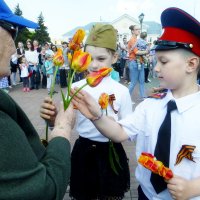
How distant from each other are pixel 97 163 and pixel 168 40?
114 cm

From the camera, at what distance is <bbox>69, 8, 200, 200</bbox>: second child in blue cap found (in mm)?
1674

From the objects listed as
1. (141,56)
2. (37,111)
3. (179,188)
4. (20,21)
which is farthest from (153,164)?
(141,56)

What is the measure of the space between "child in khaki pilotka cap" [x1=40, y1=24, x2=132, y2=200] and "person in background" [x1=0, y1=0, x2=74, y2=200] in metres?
0.92

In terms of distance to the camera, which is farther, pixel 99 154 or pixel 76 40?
pixel 99 154

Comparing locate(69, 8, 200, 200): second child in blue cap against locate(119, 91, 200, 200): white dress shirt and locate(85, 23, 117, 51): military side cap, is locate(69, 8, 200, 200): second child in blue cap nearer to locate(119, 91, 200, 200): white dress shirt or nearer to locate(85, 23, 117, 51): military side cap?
locate(119, 91, 200, 200): white dress shirt

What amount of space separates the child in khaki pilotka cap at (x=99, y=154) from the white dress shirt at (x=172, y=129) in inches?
18.4

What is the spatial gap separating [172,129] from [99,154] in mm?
823

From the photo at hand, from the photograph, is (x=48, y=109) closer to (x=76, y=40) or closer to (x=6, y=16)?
(x=76, y=40)

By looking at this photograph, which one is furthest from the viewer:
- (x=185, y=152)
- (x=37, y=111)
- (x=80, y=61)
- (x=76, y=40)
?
(x=37, y=111)

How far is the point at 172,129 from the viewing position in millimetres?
1733

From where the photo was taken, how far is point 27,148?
117 cm

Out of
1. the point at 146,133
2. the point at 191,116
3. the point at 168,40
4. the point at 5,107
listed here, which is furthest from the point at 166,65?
the point at 5,107

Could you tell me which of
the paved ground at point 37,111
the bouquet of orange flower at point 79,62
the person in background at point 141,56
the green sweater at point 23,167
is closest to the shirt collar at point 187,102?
the bouquet of orange flower at point 79,62

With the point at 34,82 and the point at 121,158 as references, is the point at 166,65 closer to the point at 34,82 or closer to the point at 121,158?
the point at 121,158
